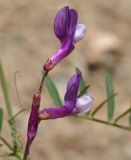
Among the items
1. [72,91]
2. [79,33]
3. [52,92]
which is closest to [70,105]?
[72,91]

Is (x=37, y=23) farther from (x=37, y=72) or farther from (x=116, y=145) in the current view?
(x=116, y=145)

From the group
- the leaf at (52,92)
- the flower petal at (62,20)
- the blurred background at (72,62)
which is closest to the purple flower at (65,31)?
the flower petal at (62,20)

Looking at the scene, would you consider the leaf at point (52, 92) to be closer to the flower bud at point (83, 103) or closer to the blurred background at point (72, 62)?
the flower bud at point (83, 103)

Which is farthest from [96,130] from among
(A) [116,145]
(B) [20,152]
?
(B) [20,152]

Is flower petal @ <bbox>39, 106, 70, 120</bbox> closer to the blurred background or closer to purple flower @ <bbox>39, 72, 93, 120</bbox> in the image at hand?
purple flower @ <bbox>39, 72, 93, 120</bbox>

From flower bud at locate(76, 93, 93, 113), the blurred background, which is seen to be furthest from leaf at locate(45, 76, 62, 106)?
the blurred background

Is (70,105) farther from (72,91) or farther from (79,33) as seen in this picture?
(79,33)

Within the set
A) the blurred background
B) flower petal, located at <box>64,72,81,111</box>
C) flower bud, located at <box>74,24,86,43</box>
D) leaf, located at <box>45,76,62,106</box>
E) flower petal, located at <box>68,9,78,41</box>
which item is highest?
flower petal, located at <box>68,9,78,41</box>
